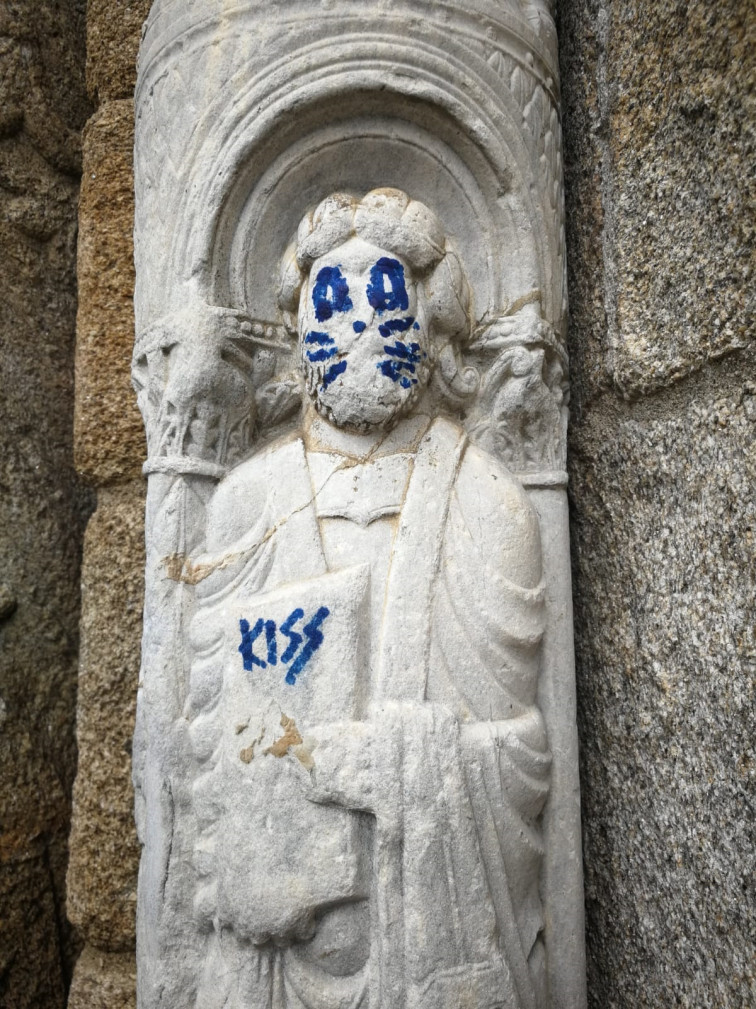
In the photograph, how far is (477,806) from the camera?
1.25 meters

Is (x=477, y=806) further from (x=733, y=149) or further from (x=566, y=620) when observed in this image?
(x=733, y=149)

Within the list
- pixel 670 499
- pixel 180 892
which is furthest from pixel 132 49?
pixel 180 892

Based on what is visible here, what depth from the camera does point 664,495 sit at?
1.43m

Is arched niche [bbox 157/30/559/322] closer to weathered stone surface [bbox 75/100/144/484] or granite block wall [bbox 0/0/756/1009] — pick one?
granite block wall [bbox 0/0/756/1009]

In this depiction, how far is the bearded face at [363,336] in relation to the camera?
1363mm

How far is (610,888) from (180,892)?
760mm

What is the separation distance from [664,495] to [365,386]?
555 millimetres

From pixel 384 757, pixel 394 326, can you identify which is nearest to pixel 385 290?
pixel 394 326

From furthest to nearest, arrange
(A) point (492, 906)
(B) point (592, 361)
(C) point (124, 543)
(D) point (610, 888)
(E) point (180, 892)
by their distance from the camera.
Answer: (C) point (124, 543) < (B) point (592, 361) < (D) point (610, 888) < (E) point (180, 892) < (A) point (492, 906)

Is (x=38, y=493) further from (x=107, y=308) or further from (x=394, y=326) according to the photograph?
(x=394, y=326)

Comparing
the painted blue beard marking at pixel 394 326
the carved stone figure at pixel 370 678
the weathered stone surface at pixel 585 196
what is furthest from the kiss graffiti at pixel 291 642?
the weathered stone surface at pixel 585 196

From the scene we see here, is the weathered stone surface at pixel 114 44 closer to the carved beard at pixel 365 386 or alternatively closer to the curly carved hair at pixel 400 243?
the curly carved hair at pixel 400 243

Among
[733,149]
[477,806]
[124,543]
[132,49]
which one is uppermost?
[132,49]

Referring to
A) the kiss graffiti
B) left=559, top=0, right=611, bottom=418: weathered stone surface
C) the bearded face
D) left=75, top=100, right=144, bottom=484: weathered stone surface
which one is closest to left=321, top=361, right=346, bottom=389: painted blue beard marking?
the bearded face
